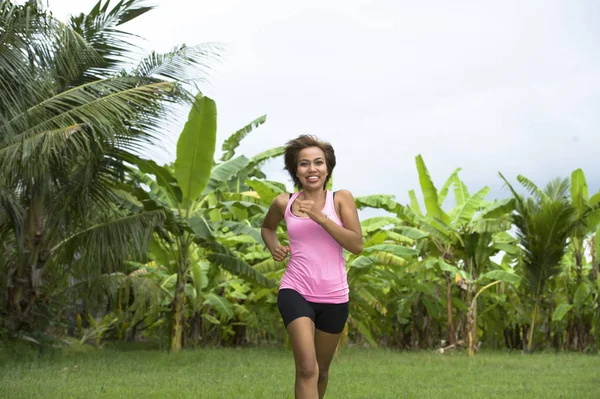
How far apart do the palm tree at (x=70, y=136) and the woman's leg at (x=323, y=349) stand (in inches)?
227

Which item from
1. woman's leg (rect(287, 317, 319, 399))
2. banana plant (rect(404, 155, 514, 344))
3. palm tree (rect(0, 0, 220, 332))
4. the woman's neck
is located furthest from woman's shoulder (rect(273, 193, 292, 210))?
banana plant (rect(404, 155, 514, 344))

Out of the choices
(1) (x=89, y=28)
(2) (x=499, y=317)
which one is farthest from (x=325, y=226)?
(2) (x=499, y=317)

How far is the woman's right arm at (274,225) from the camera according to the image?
4.39 meters

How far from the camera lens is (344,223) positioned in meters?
4.26

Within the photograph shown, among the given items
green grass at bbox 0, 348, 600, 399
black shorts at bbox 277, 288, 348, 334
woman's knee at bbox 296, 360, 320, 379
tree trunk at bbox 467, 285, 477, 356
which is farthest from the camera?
tree trunk at bbox 467, 285, 477, 356

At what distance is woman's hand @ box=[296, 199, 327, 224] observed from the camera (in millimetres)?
4008

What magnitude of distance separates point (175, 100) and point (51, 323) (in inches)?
235

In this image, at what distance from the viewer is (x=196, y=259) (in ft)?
51.7

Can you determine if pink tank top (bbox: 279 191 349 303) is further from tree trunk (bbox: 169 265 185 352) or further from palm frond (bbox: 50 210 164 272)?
tree trunk (bbox: 169 265 185 352)

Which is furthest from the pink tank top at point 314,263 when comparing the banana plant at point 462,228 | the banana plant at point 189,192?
the banana plant at point 462,228

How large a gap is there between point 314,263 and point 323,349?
0.54 m

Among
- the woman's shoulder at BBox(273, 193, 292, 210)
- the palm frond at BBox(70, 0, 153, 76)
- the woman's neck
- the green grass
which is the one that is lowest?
the green grass

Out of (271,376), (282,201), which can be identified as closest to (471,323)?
(271,376)

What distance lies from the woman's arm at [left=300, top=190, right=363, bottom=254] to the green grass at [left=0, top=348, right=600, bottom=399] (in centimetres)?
405
